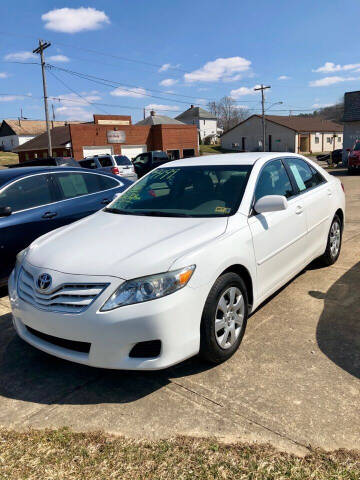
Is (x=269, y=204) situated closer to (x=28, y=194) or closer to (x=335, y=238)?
(x=335, y=238)

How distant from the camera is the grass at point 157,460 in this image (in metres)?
2.10

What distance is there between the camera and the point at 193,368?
3123mm

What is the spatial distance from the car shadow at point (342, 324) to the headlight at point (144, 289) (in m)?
1.53

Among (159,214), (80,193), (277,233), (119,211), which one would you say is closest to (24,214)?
(80,193)

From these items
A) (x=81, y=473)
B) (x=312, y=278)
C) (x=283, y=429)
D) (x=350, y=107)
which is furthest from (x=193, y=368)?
(x=350, y=107)

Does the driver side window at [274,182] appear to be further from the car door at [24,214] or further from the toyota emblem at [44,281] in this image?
the car door at [24,214]

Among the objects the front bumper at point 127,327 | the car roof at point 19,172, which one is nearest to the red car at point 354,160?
the car roof at point 19,172

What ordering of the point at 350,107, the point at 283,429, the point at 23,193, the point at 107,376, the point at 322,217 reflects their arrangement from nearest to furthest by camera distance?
1. the point at 283,429
2. the point at 107,376
3. the point at 322,217
4. the point at 23,193
5. the point at 350,107

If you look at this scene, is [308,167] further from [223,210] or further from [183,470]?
[183,470]

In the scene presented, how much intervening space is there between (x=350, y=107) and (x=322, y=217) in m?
24.8

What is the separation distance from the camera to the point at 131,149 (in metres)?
42.0

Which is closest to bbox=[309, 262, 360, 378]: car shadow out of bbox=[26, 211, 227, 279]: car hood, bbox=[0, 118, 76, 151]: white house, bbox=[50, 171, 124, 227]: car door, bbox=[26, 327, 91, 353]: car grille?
bbox=[26, 211, 227, 279]: car hood

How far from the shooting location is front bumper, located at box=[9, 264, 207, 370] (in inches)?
101

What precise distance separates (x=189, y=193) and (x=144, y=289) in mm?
1536
